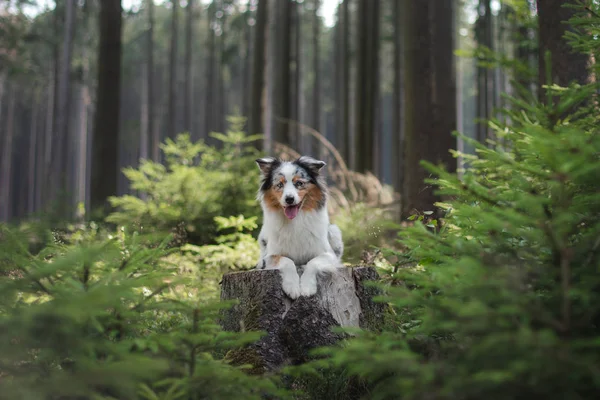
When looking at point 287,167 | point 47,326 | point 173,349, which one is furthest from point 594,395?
point 287,167

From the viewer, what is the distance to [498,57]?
23.2 ft

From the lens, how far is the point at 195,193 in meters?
9.72

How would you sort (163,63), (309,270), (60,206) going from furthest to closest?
(163,63), (60,206), (309,270)

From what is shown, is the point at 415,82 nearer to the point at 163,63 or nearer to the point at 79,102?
the point at 79,102

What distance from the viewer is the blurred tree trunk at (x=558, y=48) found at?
614 cm

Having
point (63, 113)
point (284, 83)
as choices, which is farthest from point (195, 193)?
point (63, 113)

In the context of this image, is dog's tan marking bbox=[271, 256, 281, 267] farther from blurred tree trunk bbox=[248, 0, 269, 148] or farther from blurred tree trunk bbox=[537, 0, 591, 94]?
blurred tree trunk bbox=[248, 0, 269, 148]

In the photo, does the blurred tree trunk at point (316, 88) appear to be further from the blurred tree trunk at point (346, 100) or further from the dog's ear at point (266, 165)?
the dog's ear at point (266, 165)

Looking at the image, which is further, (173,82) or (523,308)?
(173,82)

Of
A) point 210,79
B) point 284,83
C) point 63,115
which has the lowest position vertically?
point 63,115

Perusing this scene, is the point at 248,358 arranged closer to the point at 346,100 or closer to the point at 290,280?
the point at 290,280

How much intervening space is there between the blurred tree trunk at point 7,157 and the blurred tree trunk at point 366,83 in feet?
127

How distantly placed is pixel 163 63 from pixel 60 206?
5888cm

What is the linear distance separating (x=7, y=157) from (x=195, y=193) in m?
46.8
